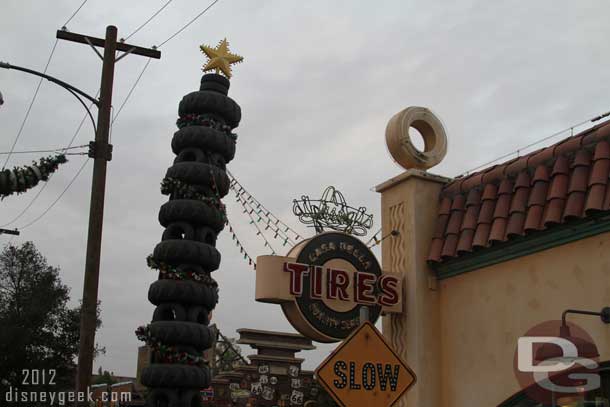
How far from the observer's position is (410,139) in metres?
14.1

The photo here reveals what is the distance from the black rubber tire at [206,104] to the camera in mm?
16703

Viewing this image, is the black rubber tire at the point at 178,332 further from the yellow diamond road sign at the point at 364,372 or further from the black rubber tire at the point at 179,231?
the yellow diamond road sign at the point at 364,372

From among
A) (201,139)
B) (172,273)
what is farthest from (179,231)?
(201,139)

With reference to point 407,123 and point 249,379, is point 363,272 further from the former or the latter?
point 249,379

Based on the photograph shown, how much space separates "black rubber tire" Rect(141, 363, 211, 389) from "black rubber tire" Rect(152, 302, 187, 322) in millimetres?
969

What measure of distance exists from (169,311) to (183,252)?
129 centimetres

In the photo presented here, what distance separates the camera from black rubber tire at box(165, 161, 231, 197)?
16047 millimetres

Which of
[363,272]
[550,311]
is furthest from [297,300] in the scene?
[550,311]

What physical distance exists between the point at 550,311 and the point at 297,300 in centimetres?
392

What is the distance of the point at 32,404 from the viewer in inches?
1207

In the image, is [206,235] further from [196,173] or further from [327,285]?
[327,285]

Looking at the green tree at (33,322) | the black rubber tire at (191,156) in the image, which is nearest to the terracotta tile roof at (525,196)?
the black rubber tire at (191,156)

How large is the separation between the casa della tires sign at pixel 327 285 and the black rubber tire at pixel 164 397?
388 centimetres

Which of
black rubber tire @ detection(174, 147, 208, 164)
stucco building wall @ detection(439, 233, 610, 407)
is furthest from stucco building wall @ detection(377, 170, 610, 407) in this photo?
black rubber tire @ detection(174, 147, 208, 164)
